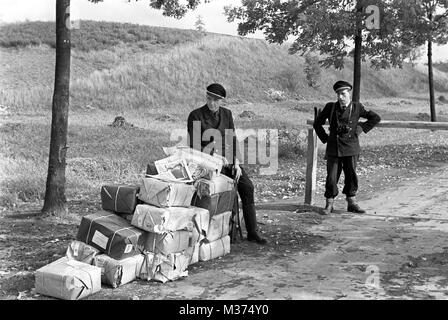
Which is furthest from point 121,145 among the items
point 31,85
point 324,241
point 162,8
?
point 31,85

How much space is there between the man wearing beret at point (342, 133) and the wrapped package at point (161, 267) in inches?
146

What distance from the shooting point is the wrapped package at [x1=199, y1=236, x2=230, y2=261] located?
605 centimetres

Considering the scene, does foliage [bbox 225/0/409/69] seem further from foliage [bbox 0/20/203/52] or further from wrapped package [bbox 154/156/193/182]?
foliage [bbox 0/20/203/52]

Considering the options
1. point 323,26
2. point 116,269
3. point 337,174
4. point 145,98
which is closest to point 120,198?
point 116,269

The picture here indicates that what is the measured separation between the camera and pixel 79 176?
38.5ft

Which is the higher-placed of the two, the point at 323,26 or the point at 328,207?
the point at 323,26

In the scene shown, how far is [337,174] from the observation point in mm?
8727

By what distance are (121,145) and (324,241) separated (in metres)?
9.80

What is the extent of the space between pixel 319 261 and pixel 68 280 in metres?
2.70

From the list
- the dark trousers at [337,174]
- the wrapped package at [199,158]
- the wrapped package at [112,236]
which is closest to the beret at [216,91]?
the wrapped package at [199,158]

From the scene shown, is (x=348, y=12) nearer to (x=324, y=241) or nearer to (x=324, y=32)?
(x=324, y=32)

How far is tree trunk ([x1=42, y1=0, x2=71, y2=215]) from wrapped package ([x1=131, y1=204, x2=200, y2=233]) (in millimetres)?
2999

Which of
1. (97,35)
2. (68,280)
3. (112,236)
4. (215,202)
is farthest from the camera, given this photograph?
(97,35)

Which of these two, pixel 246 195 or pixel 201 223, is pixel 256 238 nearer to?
pixel 246 195
